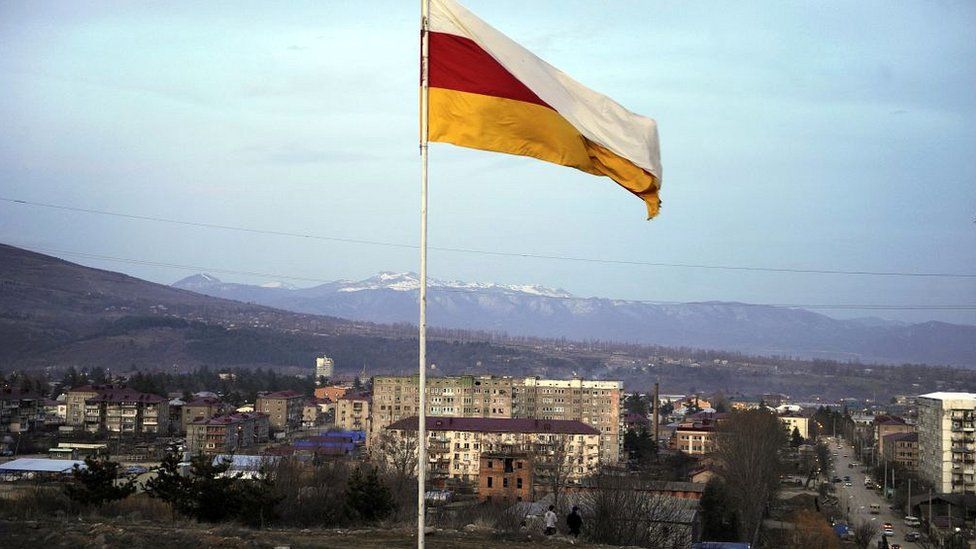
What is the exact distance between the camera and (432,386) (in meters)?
85.3

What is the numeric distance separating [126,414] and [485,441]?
1342 inches

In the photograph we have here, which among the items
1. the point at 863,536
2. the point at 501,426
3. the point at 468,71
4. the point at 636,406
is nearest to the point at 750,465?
the point at 863,536

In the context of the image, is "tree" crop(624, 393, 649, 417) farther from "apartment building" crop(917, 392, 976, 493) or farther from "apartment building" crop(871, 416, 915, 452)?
"apartment building" crop(917, 392, 976, 493)

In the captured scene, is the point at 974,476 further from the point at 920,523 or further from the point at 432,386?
the point at 432,386

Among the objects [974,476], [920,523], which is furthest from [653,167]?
[974,476]

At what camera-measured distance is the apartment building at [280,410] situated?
329ft

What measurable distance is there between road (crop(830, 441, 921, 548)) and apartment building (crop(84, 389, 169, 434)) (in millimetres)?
49674

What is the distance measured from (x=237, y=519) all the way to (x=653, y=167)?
1452 centimetres

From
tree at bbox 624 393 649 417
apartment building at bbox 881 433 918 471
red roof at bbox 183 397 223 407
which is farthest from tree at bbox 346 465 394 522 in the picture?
tree at bbox 624 393 649 417

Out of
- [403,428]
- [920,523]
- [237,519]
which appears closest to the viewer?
[237,519]

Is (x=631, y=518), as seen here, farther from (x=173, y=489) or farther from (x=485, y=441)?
(x=485, y=441)

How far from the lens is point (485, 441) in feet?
217

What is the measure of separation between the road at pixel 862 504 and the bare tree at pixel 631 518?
17.1 meters

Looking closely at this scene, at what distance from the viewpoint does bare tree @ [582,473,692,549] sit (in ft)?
86.7
